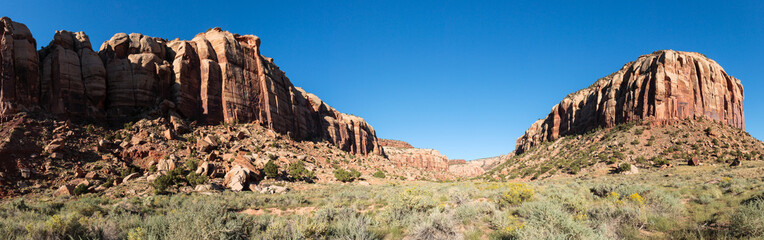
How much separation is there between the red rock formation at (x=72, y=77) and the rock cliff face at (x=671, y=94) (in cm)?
7127

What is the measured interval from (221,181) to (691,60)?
69.5 meters

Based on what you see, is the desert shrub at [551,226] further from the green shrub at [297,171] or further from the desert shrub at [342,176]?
the desert shrub at [342,176]

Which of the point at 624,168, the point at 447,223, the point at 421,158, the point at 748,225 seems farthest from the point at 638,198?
the point at 421,158

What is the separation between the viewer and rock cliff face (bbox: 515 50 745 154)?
43.6 m

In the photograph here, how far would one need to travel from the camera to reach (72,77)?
90.2ft

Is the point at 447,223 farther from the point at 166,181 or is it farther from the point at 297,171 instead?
the point at 297,171

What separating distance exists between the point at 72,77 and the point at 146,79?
568 centimetres

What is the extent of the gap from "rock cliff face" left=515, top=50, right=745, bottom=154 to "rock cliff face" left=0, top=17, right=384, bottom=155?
55.1 m

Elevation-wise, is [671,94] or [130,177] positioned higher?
[671,94]

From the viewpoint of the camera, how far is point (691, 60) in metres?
47.0

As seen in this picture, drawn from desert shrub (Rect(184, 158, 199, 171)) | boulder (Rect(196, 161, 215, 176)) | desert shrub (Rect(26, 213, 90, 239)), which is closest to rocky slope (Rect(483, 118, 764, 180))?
boulder (Rect(196, 161, 215, 176))

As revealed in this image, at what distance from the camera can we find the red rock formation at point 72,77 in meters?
26.1

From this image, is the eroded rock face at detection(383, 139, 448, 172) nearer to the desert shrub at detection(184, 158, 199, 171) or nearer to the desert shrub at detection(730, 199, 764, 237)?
the desert shrub at detection(184, 158, 199, 171)

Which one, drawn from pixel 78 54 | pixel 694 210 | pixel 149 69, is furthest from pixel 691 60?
pixel 78 54
